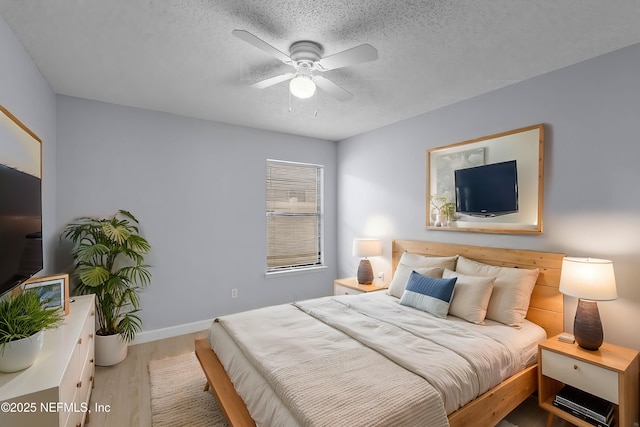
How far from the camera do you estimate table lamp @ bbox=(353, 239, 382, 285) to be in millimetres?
3992

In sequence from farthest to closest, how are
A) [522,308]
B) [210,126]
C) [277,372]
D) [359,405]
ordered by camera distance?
[210,126], [522,308], [277,372], [359,405]

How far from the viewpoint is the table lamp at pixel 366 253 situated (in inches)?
157

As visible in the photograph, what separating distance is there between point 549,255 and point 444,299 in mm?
919

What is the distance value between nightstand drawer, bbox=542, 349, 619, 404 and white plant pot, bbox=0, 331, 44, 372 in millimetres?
2999

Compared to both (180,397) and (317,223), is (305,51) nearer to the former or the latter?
(180,397)

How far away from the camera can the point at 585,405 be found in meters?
2.01

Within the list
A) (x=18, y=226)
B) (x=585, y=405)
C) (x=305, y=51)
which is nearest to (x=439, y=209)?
(x=585, y=405)

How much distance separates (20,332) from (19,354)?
94mm

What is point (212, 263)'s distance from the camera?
389cm

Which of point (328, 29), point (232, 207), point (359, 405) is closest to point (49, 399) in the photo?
point (359, 405)

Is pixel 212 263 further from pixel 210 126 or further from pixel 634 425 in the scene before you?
pixel 634 425

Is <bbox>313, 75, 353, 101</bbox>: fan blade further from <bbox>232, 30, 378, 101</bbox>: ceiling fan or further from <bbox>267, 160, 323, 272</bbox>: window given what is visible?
<bbox>267, 160, 323, 272</bbox>: window

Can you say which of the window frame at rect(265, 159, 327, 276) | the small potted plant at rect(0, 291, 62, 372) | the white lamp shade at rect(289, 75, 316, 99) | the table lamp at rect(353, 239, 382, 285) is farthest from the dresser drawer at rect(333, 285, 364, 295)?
the small potted plant at rect(0, 291, 62, 372)

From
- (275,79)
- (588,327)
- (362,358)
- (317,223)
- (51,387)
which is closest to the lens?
(51,387)
